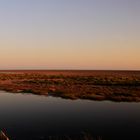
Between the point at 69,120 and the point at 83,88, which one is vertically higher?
the point at 83,88

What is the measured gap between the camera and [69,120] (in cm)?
1792

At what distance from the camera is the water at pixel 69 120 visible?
1459 centimetres

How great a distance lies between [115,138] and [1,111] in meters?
10.4

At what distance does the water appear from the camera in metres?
14.6

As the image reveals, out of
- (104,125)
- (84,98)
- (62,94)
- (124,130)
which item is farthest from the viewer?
(62,94)

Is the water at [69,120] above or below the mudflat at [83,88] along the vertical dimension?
below

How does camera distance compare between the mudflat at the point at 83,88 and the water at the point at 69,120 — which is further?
the mudflat at the point at 83,88

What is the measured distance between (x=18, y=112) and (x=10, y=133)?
20.7 feet

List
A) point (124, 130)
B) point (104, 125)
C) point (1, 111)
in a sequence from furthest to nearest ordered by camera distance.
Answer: point (1, 111) < point (104, 125) < point (124, 130)

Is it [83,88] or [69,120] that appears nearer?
[69,120]

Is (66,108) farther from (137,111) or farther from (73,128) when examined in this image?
(73,128)

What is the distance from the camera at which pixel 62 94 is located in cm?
3159

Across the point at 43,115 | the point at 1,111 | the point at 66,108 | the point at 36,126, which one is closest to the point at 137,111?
the point at 66,108

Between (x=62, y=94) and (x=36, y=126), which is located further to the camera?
(x=62, y=94)
